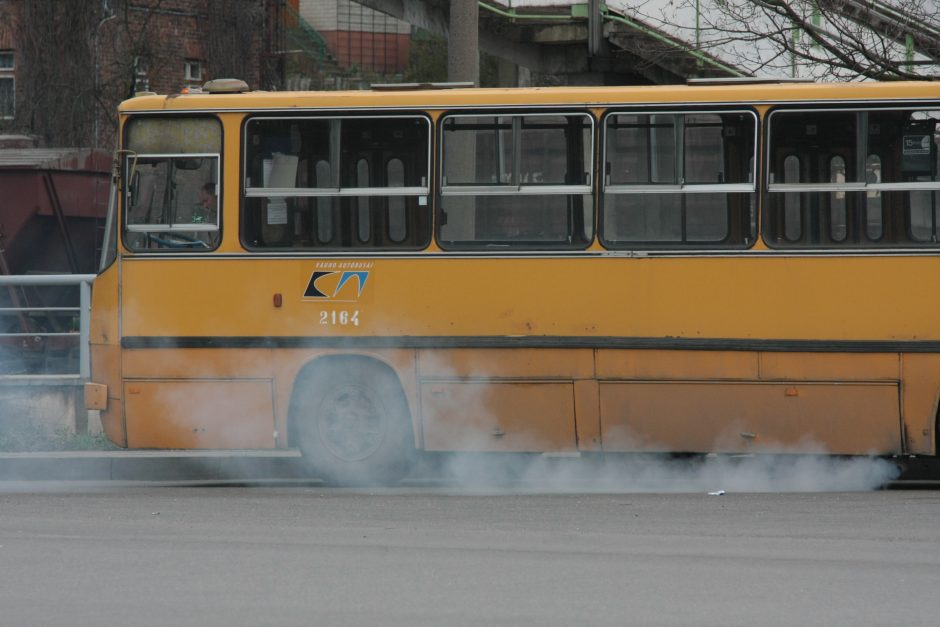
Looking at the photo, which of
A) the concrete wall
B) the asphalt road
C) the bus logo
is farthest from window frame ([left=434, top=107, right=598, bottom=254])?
the concrete wall

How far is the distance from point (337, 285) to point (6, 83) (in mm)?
20210

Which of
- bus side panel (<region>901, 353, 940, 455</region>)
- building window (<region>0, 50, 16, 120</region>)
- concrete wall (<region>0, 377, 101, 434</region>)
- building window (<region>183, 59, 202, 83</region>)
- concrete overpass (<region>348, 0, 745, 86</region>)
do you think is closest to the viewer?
bus side panel (<region>901, 353, 940, 455</region>)

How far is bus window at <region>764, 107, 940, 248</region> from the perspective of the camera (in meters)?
10.1

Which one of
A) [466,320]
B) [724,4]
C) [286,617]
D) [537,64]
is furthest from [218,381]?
[537,64]

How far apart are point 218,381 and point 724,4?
728 centimetres

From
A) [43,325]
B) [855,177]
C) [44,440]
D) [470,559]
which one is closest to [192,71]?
[43,325]

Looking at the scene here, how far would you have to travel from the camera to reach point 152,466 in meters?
11.8

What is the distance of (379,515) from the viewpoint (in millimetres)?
9352

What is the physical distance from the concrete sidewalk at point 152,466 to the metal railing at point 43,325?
1469mm

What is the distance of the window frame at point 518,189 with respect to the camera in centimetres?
1038

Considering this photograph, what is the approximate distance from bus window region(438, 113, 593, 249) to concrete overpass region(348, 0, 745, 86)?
650 cm

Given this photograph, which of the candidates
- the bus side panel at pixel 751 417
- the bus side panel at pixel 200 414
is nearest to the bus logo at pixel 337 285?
the bus side panel at pixel 200 414

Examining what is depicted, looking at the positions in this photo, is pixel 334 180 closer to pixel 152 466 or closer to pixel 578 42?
pixel 152 466

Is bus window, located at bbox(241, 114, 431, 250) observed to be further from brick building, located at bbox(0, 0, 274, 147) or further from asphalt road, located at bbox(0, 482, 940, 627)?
brick building, located at bbox(0, 0, 274, 147)
